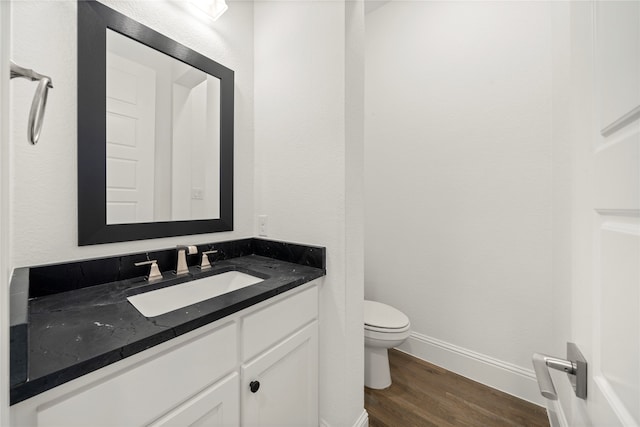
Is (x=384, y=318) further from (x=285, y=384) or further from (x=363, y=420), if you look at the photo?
(x=285, y=384)

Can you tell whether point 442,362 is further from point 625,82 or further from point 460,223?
point 625,82

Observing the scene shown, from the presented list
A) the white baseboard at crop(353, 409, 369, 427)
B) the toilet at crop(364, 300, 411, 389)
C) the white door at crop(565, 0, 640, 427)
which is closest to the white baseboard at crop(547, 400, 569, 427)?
the toilet at crop(364, 300, 411, 389)

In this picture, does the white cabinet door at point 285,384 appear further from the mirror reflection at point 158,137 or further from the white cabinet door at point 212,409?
the mirror reflection at point 158,137

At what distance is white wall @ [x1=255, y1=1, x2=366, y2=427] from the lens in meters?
1.25

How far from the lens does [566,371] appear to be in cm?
52

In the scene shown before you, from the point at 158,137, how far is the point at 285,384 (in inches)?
49.4

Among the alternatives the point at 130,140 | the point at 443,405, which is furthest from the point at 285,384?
the point at 130,140

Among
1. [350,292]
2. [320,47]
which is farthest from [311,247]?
[320,47]

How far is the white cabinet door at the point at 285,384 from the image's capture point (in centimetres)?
94

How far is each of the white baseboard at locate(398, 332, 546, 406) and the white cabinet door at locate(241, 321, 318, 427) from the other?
108 cm

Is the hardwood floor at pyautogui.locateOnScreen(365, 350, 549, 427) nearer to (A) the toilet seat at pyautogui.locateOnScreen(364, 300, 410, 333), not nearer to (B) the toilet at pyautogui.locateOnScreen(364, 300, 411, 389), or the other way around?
(B) the toilet at pyautogui.locateOnScreen(364, 300, 411, 389)

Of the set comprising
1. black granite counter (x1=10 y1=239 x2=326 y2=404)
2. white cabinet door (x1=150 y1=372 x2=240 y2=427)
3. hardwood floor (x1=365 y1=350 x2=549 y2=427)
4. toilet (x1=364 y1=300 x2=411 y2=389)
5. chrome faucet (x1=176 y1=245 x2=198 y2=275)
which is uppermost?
chrome faucet (x1=176 y1=245 x2=198 y2=275)

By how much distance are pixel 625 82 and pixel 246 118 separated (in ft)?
5.24

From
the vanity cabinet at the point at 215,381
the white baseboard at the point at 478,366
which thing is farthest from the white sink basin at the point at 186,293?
the white baseboard at the point at 478,366
